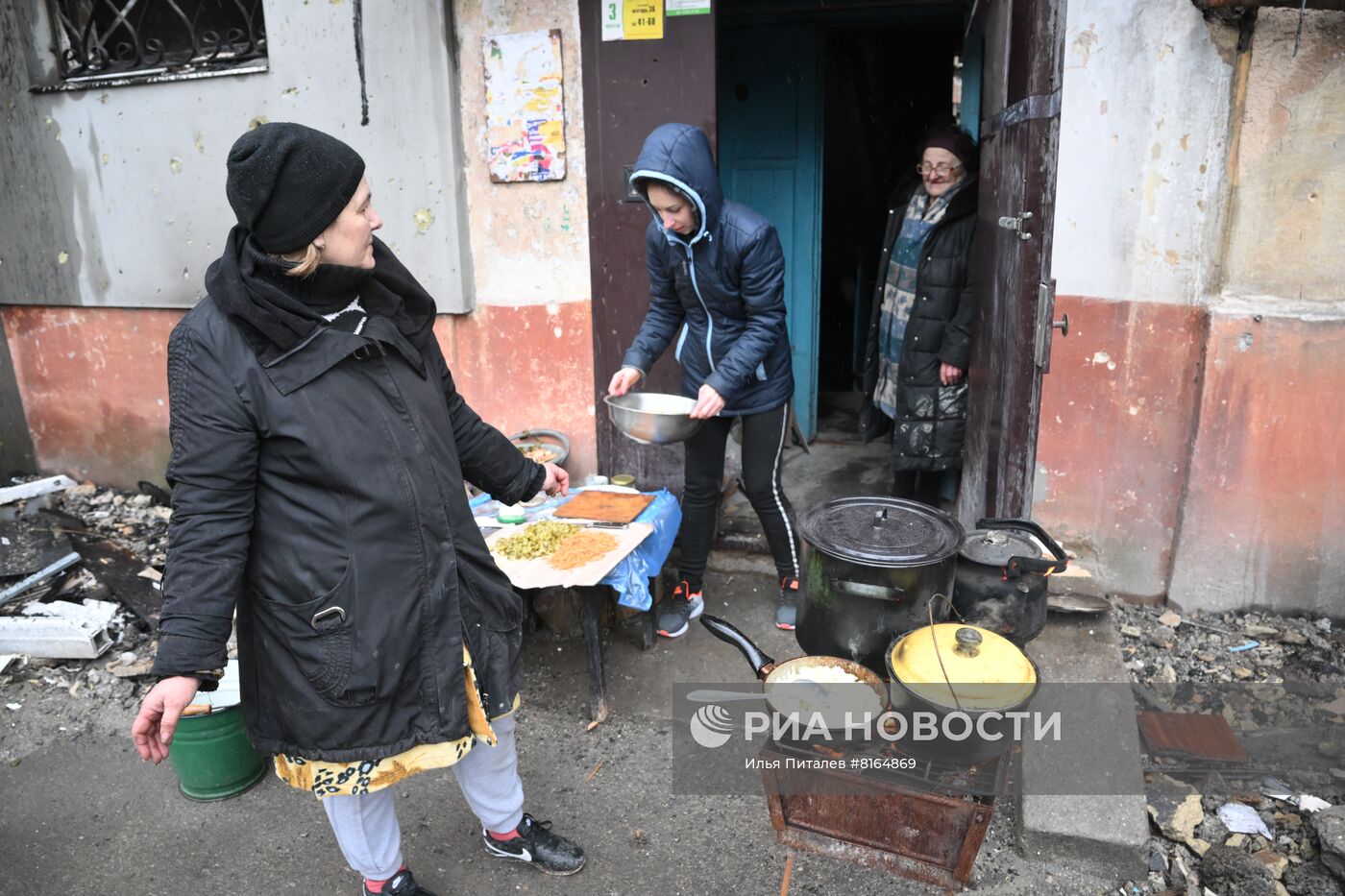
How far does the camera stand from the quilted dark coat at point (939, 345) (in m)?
4.63

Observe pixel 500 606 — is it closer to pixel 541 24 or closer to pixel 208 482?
pixel 208 482

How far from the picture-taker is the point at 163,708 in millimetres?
2025

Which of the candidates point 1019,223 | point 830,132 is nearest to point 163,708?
point 1019,223

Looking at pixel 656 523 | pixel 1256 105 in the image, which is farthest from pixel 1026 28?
pixel 656 523

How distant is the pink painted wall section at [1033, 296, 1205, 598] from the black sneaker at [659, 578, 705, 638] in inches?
67.6

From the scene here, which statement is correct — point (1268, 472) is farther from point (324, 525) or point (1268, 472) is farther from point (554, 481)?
point (324, 525)

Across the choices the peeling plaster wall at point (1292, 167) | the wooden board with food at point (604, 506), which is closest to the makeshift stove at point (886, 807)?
the wooden board with food at point (604, 506)

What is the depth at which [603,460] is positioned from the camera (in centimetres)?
510

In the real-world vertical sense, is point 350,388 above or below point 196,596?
above

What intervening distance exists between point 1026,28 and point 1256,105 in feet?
3.44

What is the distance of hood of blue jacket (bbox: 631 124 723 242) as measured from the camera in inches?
139

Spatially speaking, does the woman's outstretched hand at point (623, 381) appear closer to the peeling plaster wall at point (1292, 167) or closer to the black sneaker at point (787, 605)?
the black sneaker at point (787, 605)

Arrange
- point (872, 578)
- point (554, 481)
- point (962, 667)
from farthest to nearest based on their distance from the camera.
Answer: point (554, 481)
point (872, 578)
point (962, 667)

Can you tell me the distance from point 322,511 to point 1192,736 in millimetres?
3259
